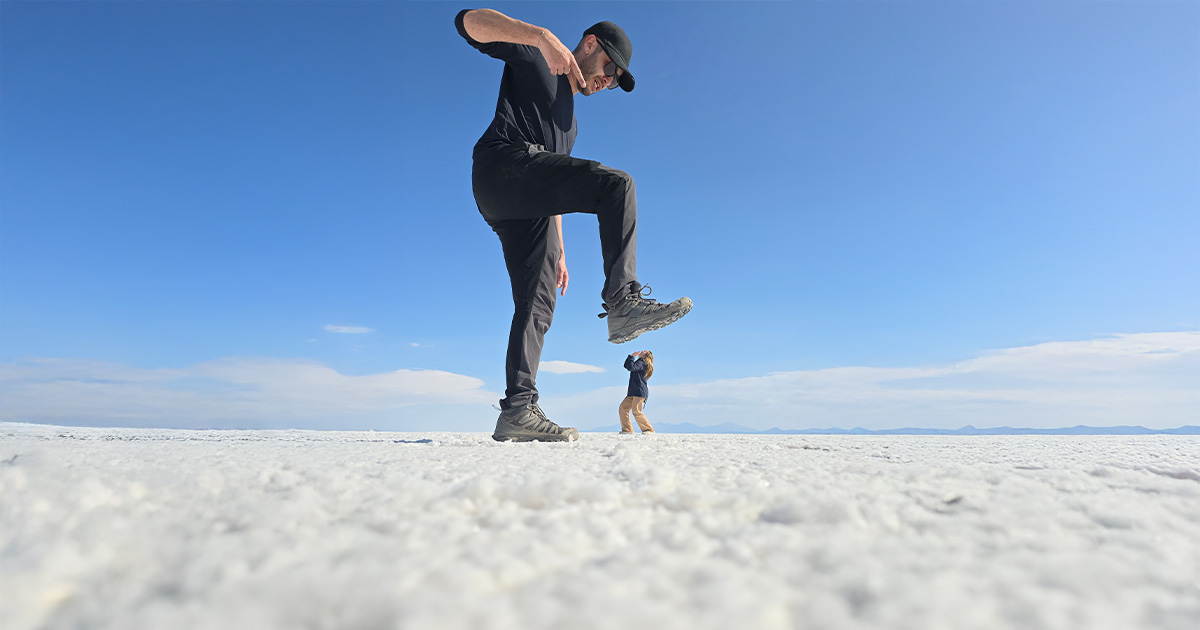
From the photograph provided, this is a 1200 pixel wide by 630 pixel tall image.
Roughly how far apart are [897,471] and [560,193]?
1842 millimetres

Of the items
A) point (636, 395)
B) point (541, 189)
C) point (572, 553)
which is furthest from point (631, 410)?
point (572, 553)

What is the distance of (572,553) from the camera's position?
58 centimetres

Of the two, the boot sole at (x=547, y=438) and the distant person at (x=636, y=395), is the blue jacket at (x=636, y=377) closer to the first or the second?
the distant person at (x=636, y=395)

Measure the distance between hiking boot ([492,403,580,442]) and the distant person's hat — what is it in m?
1.86

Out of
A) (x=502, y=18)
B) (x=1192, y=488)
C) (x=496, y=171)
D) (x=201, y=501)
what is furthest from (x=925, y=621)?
(x=502, y=18)

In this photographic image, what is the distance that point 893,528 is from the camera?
70cm

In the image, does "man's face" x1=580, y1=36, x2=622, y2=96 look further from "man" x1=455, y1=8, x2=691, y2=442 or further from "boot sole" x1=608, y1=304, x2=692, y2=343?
"boot sole" x1=608, y1=304, x2=692, y2=343

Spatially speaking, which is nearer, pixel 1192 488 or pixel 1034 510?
pixel 1034 510

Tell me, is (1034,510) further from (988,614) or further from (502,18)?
(502,18)

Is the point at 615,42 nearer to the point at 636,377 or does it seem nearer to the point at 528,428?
the point at 528,428

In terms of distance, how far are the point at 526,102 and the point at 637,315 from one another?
1.31 meters

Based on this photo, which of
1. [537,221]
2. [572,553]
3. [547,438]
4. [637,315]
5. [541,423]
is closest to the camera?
[572,553]

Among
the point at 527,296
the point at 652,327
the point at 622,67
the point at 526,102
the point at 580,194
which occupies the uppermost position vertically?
the point at 622,67

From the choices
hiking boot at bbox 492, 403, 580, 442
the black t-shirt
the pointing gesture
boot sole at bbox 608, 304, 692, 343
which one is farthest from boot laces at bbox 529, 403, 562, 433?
the pointing gesture
